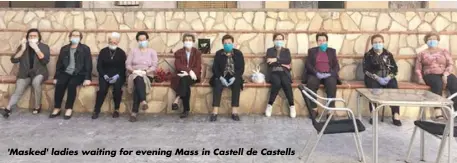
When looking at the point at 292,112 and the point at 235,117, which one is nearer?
the point at 235,117

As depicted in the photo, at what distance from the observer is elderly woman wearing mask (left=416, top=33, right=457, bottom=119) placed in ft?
20.9

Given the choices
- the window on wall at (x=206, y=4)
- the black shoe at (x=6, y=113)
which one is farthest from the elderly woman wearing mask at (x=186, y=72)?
the black shoe at (x=6, y=113)

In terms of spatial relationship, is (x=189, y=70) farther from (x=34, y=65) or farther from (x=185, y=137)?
(x=34, y=65)

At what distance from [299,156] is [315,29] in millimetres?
3488

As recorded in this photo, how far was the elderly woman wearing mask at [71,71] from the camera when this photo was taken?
6480 mm

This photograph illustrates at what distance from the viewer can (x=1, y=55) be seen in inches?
299

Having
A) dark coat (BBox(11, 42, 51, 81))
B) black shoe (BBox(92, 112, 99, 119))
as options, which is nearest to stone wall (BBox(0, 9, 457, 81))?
dark coat (BBox(11, 42, 51, 81))

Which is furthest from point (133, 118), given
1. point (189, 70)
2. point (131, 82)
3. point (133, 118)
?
point (189, 70)

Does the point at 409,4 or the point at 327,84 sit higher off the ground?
the point at 409,4

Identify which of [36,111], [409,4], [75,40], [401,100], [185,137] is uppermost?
[409,4]

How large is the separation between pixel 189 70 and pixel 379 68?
2893 millimetres

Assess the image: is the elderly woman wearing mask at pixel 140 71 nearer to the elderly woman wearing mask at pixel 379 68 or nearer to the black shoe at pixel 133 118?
the black shoe at pixel 133 118

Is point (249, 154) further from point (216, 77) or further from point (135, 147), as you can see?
point (216, 77)

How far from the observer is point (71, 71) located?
6629 millimetres
